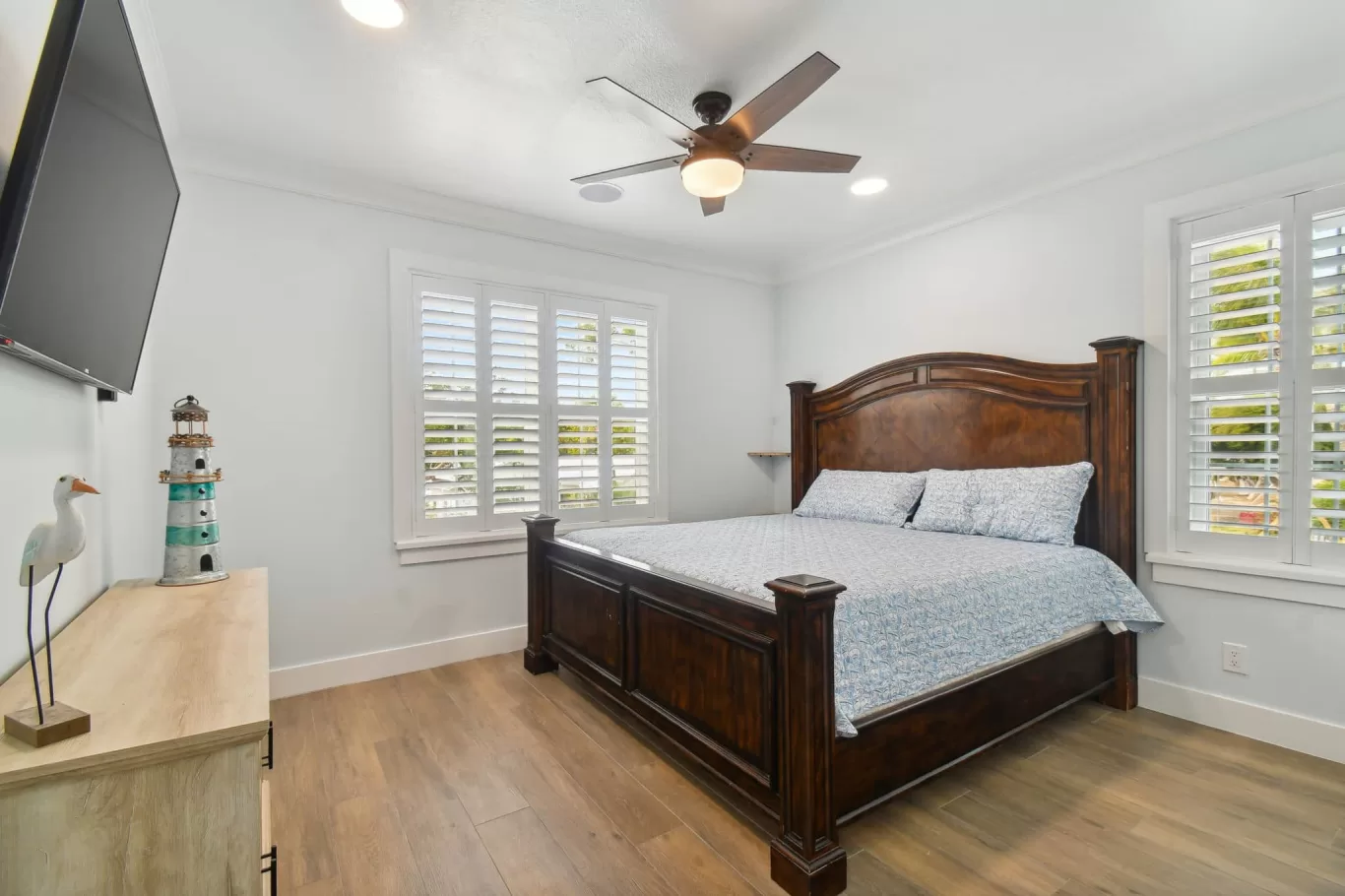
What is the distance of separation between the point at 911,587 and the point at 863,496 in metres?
1.71

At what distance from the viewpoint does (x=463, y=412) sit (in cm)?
346

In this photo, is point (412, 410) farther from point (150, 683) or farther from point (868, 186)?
point (868, 186)

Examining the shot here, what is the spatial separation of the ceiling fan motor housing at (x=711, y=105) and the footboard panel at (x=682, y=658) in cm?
177

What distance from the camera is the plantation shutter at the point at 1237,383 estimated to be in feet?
8.04

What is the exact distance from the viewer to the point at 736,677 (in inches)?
75.6

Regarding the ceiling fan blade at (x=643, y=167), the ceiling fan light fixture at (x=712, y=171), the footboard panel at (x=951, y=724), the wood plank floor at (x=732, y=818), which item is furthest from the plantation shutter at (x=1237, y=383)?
the ceiling fan blade at (x=643, y=167)

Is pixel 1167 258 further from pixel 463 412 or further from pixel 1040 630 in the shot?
pixel 463 412

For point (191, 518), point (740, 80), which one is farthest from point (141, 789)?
point (740, 80)

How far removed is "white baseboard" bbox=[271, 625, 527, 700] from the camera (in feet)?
9.93

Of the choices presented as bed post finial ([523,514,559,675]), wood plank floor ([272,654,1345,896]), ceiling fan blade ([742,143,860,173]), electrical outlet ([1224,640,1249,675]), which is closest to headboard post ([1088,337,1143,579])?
electrical outlet ([1224,640,1249,675])

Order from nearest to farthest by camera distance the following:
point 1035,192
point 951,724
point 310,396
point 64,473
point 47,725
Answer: point 47,725 < point 64,473 < point 951,724 < point 310,396 < point 1035,192

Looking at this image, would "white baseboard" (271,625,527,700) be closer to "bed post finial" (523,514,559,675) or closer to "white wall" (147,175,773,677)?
"white wall" (147,175,773,677)

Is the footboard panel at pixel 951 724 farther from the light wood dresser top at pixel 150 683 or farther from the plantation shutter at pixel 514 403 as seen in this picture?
the plantation shutter at pixel 514 403

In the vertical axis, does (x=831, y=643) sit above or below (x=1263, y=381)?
below
